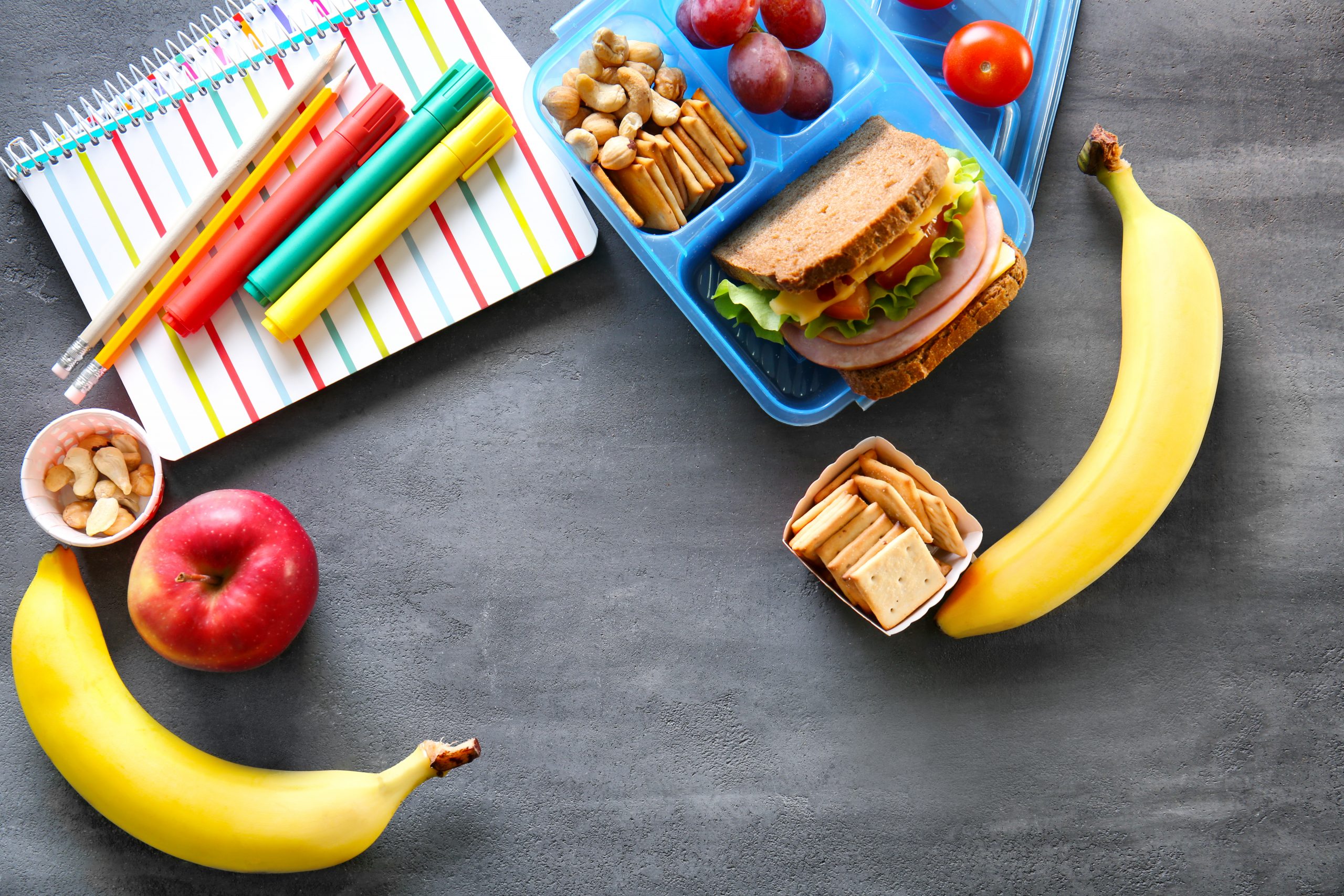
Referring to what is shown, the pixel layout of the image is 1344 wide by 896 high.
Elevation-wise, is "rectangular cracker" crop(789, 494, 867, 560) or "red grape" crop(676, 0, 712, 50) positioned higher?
"red grape" crop(676, 0, 712, 50)

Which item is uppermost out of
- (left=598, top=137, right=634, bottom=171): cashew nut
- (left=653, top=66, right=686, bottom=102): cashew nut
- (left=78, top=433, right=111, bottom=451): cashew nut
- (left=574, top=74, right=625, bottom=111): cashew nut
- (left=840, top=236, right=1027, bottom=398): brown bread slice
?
(left=574, top=74, right=625, bottom=111): cashew nut

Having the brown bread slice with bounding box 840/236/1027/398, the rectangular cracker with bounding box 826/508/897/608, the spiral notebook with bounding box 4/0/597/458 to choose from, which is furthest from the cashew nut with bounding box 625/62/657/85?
the rectangular cracker with bounding box 826/508/897/608

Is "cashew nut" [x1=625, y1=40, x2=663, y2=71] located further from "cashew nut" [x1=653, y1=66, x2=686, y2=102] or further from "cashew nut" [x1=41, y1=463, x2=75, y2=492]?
"cashew nut" [x1=41, y1=463, x2=75, y2=492]

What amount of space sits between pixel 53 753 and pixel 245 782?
0.98ft

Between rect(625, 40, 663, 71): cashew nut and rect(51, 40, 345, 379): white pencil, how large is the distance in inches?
20.0

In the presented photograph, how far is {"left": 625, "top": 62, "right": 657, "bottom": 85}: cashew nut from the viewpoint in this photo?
1.32 metres

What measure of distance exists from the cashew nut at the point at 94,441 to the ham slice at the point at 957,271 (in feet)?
4.31

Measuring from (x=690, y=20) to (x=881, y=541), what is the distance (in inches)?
34.8

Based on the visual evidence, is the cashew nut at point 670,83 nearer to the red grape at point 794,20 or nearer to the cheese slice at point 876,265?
the red grape at point 794,20

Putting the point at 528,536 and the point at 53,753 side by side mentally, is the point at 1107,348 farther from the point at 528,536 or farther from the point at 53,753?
the point at 53,753

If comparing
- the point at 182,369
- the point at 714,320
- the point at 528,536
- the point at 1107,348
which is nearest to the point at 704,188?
the point at 714,320

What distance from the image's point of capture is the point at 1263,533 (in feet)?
4.90

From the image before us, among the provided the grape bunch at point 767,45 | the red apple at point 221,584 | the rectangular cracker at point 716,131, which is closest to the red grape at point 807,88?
the grape bunch at point 767,45

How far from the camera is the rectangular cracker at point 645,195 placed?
4.24 ft
